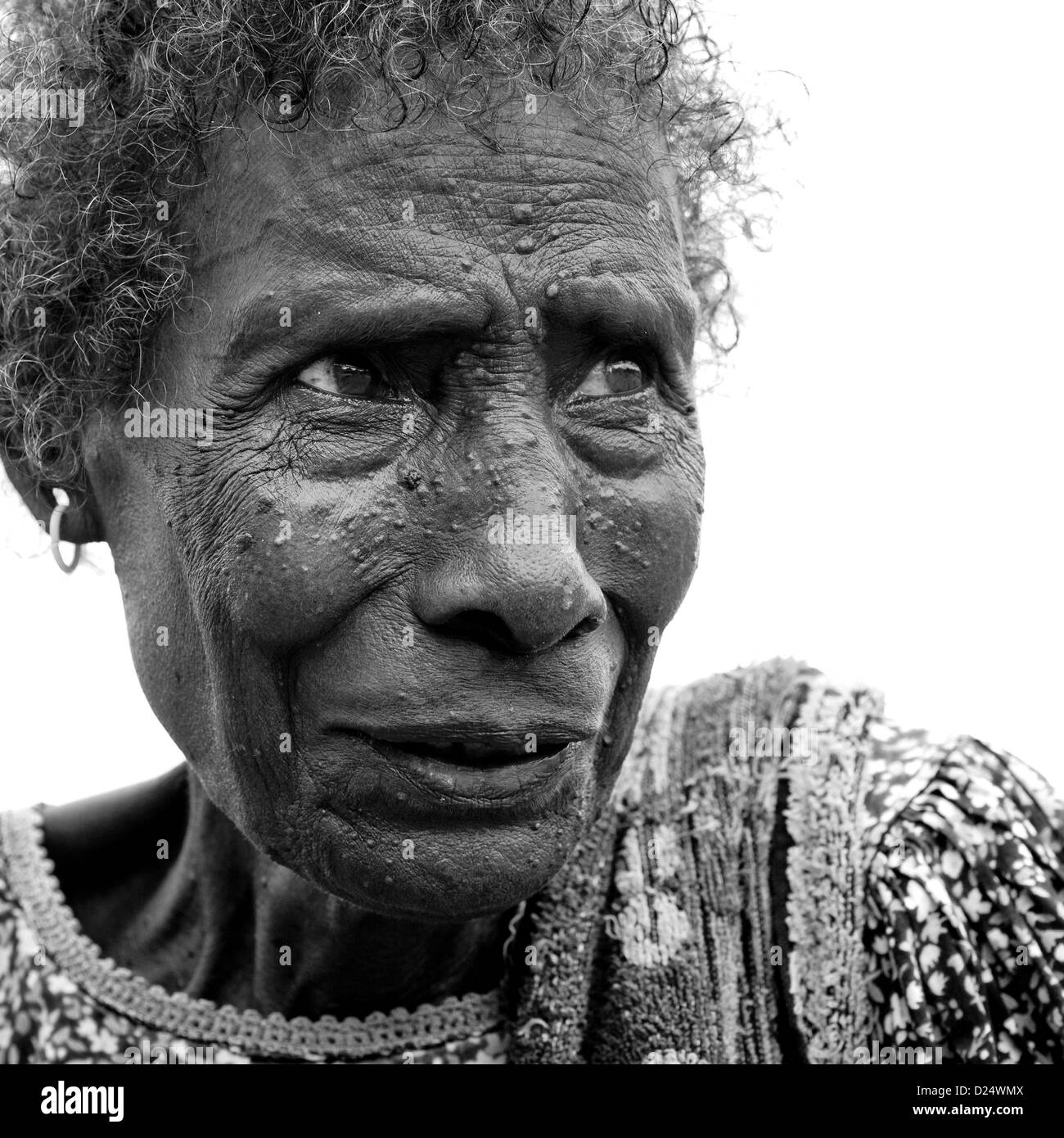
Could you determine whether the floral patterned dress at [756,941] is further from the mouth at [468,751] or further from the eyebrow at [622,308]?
the eyebrow at [622,308]

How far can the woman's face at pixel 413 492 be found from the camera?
6.15 ft

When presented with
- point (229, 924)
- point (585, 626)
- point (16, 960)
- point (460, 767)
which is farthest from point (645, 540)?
point (16, 960)

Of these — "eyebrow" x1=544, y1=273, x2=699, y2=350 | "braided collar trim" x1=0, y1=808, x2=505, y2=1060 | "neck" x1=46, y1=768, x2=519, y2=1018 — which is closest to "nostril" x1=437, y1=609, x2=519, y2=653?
"eyebrow" x1=544, y1=273, x2=699, y2=350

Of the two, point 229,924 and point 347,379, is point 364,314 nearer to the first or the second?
point 347,379

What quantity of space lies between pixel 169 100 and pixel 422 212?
0.40m

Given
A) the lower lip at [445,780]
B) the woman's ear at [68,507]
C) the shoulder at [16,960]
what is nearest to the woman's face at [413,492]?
the lower lip at [445,780]

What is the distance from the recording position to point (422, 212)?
6.28 ft

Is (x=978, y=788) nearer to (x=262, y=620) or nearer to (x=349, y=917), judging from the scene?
(x=349, y=917)

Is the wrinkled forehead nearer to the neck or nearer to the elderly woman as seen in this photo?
the elderly woman

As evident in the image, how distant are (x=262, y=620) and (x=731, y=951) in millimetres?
1014

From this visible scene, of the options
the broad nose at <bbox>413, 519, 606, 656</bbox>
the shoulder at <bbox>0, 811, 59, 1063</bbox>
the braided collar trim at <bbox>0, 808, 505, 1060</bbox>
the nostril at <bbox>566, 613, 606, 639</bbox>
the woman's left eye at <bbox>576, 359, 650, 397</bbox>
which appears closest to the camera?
the broad nose at <bbox>413, 519, 606, 656</bbox>

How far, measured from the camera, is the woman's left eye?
2.07 m

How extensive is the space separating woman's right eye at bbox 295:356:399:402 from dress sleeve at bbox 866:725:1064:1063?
1098mm
